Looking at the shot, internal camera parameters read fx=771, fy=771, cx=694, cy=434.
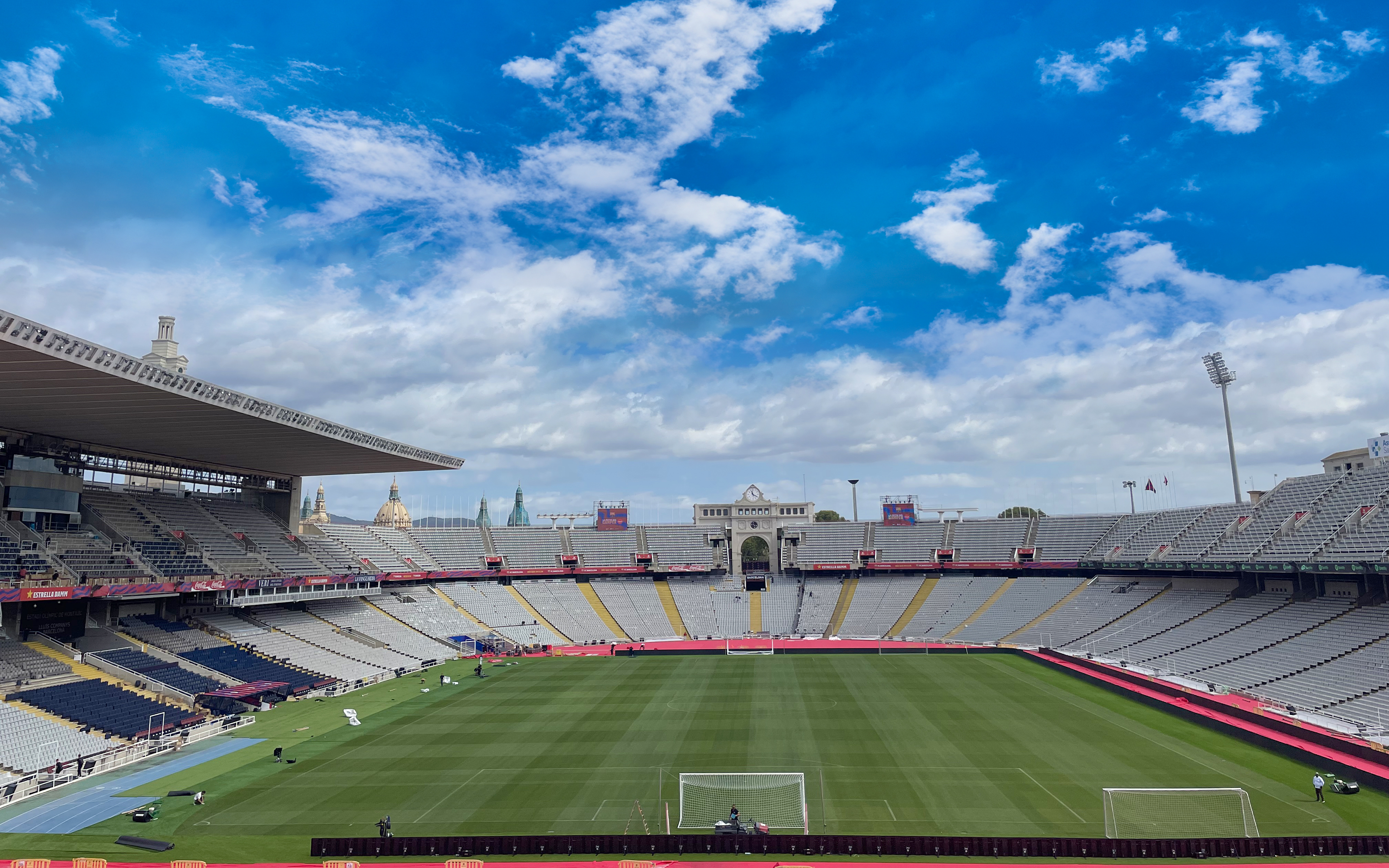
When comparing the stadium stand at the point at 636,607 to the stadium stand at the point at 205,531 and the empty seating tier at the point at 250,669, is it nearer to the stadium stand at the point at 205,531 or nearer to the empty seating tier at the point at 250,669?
the empty seating tier at the point at 250,669

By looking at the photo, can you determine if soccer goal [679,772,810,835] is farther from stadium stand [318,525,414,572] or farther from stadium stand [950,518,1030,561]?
stadium stand [950,518,1030,561]

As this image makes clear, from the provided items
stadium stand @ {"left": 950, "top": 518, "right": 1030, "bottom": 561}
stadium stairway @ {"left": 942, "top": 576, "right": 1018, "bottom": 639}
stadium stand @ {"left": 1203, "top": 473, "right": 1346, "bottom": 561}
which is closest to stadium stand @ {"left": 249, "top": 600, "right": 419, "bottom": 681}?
stadium stairway @ {"left": 942, "top": 576, "right": 1018, "bottom": 639}

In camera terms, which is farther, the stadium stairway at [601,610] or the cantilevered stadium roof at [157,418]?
the stadium stairway at [601,610]

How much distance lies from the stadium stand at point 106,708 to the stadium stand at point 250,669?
548 cm

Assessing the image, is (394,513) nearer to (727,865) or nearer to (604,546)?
(604,546)

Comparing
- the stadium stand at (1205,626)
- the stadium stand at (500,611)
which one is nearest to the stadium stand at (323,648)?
the stadium stand at (500,611)

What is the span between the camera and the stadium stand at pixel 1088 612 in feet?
183

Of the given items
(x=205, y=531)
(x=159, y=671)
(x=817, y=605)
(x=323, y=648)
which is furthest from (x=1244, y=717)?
(x=205, y=531)

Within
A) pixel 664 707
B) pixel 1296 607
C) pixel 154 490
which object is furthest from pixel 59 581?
pixel 1296 607

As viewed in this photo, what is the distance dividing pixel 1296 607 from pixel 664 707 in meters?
35.6

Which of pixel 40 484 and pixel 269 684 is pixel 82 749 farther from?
pixel 40 484

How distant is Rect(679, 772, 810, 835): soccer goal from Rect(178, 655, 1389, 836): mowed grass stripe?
0.64 meters

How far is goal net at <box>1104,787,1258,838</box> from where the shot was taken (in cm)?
2112

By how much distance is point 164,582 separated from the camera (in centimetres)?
4191
